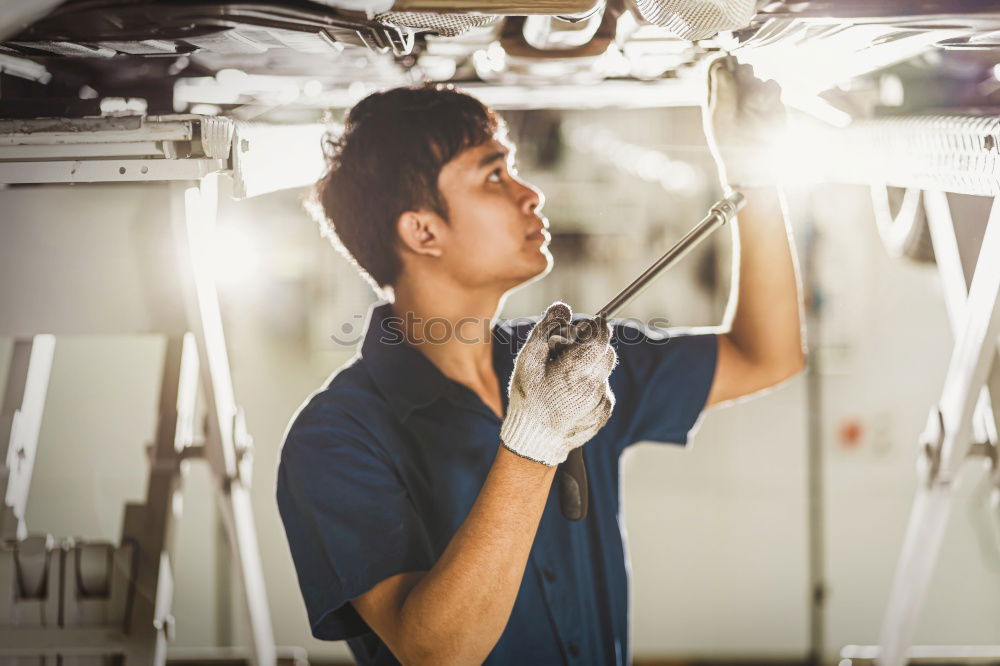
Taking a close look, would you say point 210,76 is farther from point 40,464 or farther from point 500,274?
point 40,464

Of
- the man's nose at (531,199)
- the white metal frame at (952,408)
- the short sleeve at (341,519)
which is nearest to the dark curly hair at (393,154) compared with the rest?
the man's nose at (531,199)

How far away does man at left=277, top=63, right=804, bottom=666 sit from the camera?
1.12 metres

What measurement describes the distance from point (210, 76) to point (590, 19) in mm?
710

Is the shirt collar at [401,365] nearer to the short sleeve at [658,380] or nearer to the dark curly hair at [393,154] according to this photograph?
the dark curly hair at [393,154]

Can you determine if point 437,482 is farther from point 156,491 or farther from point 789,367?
point 789,367

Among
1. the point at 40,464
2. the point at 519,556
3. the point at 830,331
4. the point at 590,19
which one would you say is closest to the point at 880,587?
the point at 830,331

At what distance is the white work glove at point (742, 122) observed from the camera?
118 centimetres

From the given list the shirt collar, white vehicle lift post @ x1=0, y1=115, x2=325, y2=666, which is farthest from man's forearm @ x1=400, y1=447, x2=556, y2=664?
white vehicle lift post @ x1=0, y1=115, x2=325, y2=666

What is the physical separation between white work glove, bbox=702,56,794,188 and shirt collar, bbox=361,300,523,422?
483 millimetres

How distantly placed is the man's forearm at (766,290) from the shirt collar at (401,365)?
16.5 inches

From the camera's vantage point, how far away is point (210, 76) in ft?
4.33

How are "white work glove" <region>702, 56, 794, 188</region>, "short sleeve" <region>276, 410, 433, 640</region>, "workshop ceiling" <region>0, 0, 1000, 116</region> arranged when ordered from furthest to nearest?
"white work glove" <region>702, 56, 794, 188</region> → "short sleeve" <region>276, 410, 433, 640</region> → "workshop ceiling" <region>0, 0, 1000, 116</region>

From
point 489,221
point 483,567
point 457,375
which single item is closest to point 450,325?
point 457,375

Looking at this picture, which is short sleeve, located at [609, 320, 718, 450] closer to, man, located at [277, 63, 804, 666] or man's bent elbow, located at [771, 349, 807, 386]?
man, located at [277, 63, 804, 666]
